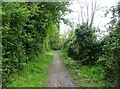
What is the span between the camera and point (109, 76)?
37.0 ft

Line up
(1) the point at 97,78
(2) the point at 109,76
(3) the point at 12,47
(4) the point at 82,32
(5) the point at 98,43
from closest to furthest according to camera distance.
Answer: (2) the point at 109,76
(3) the point at 12,47
(1) the point at 97,78
(5) the point at 98,43
(4) the point at 82,32

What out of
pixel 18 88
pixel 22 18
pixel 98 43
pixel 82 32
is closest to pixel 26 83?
pixel 18 88

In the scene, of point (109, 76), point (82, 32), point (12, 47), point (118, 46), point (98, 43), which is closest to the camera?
point (118, 46)

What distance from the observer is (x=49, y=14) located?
20.3m

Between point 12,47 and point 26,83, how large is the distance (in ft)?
6.14

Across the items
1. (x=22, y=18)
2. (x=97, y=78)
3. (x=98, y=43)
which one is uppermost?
(x=22, y=18)

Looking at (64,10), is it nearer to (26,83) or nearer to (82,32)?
(82,32)

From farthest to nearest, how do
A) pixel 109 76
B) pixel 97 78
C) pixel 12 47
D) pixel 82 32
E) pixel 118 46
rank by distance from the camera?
1. pixel 82 32
2. pixel 97 78
3. pixel 12 47
4. pixel 109 76
5. pixel 118 46

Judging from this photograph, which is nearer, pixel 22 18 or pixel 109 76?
pixel 109 76

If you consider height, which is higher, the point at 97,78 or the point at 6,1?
the point at 6,1

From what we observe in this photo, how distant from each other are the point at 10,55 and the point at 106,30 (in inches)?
183

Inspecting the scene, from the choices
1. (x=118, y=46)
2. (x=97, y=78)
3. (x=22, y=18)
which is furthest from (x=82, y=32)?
(x=118, y=46)

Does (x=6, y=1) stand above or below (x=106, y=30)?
above

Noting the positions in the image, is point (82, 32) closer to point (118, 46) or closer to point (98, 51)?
point (98, 51)
